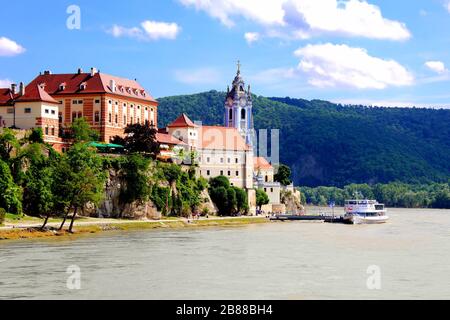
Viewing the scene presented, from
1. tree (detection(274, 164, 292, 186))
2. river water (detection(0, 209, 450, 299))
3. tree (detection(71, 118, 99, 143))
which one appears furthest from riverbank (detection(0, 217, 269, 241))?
tree (detection(274, 164, 292, 186))

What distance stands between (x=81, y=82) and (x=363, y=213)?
5146 cm

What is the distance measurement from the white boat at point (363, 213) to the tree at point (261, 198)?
16.5 m

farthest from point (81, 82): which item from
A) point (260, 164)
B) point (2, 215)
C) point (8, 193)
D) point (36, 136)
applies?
point (260, 164)

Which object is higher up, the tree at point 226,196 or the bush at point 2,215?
the tree at point 226,196

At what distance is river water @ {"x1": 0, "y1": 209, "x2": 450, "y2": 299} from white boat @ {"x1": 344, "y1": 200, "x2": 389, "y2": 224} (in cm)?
4705

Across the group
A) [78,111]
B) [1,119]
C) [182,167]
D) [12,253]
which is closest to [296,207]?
[182,167]

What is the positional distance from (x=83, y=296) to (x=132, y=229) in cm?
5425

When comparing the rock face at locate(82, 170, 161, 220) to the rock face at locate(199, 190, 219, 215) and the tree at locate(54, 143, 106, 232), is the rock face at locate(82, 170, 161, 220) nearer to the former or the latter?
the tree at locate(54, 143, 106, 232)

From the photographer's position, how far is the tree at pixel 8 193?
294ft

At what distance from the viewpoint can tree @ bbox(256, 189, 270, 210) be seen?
146875mm

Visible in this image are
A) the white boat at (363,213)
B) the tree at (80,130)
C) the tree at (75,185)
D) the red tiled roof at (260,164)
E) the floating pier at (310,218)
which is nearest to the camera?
the tree at (75,185)

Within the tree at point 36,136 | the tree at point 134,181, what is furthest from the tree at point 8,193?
the tree at point 134,181

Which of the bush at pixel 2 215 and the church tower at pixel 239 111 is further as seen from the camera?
the church tower at pixel 239 111

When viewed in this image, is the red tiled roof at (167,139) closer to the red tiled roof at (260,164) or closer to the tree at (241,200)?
the tree at (241,200)
